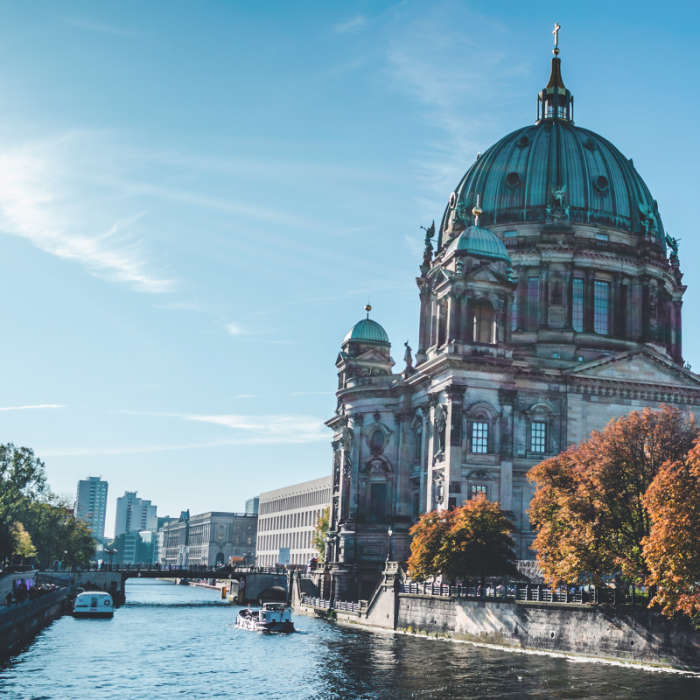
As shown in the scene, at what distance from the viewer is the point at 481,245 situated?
9731cm

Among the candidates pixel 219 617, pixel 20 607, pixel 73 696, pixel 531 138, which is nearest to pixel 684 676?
pixel 73 696

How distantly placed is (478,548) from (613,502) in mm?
19144

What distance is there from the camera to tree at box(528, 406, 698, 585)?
195 ft

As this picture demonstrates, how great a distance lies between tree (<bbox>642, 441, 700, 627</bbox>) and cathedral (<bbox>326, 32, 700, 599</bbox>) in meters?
35.3

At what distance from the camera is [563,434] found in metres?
94.1

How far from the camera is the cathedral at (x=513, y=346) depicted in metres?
92.2

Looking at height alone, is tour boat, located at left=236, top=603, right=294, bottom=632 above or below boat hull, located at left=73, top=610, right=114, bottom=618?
above

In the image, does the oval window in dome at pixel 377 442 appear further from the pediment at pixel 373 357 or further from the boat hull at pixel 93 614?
the boat hull at pixel 93 614

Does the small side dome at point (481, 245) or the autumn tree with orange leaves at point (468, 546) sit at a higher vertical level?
the small side dome at point (481, 245)

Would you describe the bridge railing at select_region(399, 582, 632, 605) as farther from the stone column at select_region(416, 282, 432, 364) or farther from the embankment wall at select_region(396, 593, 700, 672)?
the stone column at select_region(416, 282, 432, 364)

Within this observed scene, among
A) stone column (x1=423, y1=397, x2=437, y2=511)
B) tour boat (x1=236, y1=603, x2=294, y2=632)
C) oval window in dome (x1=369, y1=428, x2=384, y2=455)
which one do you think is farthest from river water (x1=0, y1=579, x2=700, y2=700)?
oval window in dome (x1=369, y1=428, x2=384, y2=455)

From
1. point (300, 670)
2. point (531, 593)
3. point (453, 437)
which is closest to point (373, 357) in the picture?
point (453, 437)

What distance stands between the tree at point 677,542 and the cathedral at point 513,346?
35253 millimetres

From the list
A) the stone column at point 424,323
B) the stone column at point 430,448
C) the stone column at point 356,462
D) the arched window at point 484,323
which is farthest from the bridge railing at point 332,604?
the stone column at point 424,323
